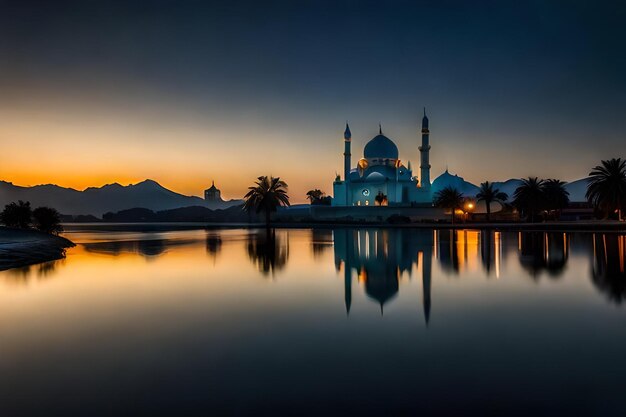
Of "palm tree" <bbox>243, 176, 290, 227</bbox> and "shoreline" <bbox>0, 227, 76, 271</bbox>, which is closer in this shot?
"shoreline" <bbox>0, 227, 76, 271</bbox>

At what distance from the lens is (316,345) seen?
614 centimetres

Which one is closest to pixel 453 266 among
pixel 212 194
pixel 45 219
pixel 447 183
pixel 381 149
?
pixel 45 219

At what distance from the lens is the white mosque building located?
65812 millimetres

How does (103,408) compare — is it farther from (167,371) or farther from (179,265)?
(179,265)

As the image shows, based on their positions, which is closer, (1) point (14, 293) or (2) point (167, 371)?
(2) point (167, 371)

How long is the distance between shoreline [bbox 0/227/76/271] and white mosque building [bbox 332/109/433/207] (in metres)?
46.9

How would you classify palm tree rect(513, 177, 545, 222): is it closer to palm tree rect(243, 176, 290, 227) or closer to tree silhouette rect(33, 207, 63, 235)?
palm tree rect(243, 176, 290, 227)

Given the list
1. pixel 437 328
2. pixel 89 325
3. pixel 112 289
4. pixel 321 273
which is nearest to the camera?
pixel 437 328

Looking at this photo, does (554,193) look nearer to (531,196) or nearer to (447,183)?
(531,196)

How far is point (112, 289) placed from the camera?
1123 centimetres

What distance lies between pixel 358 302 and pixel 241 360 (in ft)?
12.9

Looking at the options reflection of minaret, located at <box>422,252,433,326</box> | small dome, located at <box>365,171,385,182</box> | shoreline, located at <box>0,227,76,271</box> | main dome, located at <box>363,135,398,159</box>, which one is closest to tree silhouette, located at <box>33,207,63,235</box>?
shoreline, located at <box>0,227,76,271</box>

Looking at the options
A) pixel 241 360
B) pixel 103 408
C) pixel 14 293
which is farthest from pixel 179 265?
pixel 103 408

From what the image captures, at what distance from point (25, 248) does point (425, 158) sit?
56.2 m
